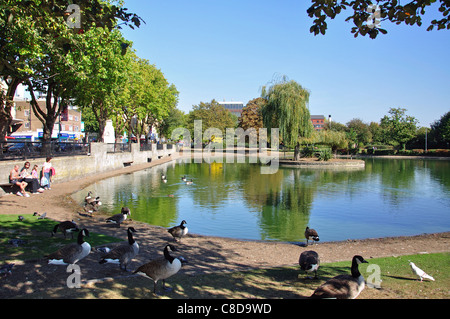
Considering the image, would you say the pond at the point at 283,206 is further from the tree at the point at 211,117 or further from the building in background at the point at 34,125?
the tree at the point at 211,117

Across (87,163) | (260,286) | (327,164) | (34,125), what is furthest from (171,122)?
(260,286)

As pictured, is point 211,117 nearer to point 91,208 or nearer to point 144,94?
point 144,94

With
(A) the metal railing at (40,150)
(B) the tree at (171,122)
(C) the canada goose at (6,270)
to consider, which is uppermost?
(B) the tree at (171,122)

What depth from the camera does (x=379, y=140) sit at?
90.3 m

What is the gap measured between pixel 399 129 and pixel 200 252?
280 ft

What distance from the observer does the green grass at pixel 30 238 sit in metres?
8.08

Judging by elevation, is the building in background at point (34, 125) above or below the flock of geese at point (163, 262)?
above

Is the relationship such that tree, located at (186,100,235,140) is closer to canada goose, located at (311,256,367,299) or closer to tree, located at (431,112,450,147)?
tree, located at (431,112,450,147)

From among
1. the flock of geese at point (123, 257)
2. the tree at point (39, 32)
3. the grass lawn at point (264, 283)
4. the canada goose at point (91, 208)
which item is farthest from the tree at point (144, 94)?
the grass lawn at point (264, 283)

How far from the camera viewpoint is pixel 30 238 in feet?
31.4

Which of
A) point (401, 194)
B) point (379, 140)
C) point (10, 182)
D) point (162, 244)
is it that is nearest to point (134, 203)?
point (10, 182)

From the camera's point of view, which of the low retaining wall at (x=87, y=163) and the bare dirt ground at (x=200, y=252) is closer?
the bare dirt ground at (x=200, y=252)

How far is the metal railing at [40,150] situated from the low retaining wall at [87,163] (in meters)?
0.44
